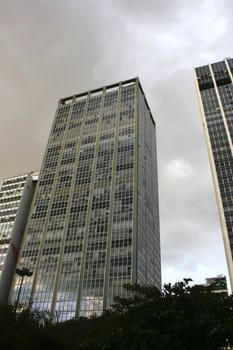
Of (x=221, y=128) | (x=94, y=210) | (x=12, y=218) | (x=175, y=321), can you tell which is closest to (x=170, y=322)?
(x=175, y=321)

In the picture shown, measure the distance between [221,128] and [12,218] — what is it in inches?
3391

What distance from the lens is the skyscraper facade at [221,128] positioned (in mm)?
110625

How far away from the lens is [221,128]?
13438 cm

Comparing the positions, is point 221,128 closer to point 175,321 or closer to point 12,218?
point 12,218

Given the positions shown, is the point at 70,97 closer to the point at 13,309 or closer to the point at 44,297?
the point at 44,297

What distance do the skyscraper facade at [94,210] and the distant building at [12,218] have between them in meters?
6.02

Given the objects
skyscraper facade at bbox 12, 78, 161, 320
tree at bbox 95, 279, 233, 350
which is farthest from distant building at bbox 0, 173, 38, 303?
tree at bbox 95, 279, 233, 350

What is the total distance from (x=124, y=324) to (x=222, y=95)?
13970 cm

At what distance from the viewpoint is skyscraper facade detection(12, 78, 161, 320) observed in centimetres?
8969

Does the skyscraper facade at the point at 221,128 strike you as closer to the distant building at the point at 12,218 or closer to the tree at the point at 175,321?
the distant building at the point at 12,218

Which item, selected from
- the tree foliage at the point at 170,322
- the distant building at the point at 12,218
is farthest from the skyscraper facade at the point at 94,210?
the tree foliage at the point at 170,322

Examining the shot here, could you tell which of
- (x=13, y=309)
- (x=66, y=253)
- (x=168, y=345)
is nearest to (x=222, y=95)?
(x=66, y=253)

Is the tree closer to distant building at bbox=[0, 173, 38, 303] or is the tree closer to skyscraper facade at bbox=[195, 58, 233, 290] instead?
skyscraper facade at bbox=[195, 58, 233, 290]

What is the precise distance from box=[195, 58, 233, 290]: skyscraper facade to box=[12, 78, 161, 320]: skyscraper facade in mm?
22908
